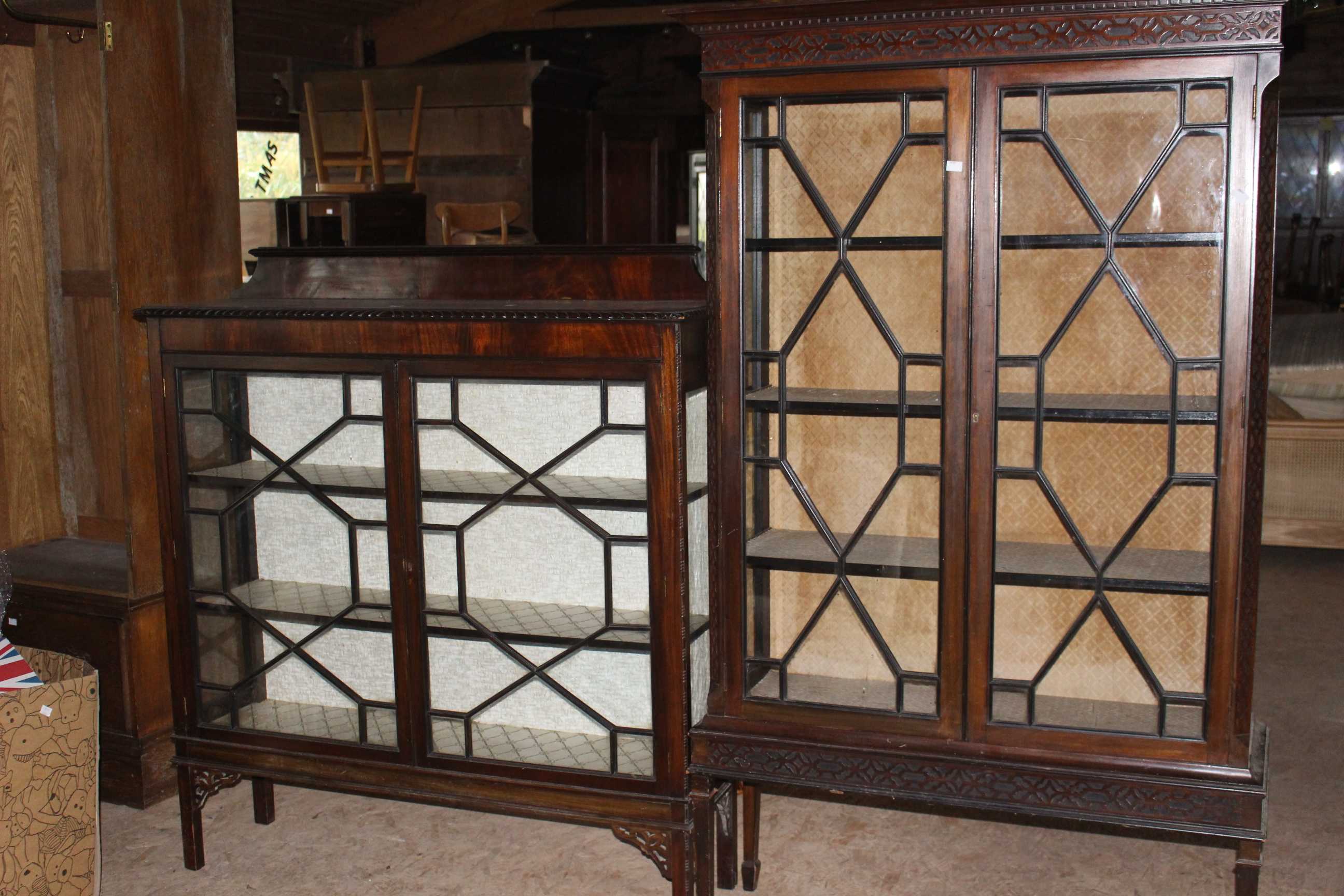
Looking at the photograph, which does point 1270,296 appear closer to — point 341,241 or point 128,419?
point 128,419

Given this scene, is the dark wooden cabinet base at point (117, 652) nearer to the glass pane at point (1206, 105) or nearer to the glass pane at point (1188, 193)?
the glass pane at point (1188, 193)

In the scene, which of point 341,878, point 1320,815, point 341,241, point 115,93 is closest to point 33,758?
point 341,878

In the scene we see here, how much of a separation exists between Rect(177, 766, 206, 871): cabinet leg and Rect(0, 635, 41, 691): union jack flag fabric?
439 mm

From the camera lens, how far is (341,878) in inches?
111

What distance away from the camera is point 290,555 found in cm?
288

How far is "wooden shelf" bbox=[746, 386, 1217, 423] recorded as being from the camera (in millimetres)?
2170

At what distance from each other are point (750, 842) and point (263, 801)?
1.23 metres

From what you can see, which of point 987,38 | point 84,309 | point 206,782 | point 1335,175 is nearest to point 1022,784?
point 987,38

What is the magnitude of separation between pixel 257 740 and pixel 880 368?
5.36 ft

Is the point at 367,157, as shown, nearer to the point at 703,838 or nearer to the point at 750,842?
the point at 750,842

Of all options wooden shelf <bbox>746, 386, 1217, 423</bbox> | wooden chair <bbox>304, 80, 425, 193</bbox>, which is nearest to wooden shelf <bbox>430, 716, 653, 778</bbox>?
wooden shelf <bbox>746, 386, 1217, 423</bbox>

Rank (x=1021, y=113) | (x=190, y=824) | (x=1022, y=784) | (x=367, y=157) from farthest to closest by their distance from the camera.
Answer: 1. (x=367, y=157)
2. (x=190, y=824)
3. (x=1022, y=784)
4. (x=1021, y=113)

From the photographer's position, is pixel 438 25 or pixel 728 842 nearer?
pixel 728 842

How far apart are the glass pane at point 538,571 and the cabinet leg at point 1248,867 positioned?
1.10 metres
